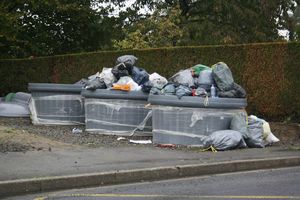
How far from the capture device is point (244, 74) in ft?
47.8

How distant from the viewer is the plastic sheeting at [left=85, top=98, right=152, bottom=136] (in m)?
12.7

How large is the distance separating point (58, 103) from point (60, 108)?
0.46 ft

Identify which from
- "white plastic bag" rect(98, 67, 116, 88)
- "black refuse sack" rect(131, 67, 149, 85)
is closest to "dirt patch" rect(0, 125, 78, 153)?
"white plastic bag" rect(98, 67, 116, 88)

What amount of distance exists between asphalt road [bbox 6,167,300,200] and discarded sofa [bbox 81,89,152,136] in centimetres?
393

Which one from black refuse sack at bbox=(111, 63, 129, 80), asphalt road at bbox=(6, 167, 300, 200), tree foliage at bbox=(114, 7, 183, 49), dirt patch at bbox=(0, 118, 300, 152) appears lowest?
asphalt road at bbox=(6, 167, 300, 200)

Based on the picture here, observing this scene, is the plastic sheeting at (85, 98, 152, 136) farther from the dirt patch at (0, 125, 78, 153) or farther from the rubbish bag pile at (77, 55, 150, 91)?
the dirt patch at (0, 125, 78, 153)

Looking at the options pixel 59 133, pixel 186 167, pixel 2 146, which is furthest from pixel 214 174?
pixel 59 133

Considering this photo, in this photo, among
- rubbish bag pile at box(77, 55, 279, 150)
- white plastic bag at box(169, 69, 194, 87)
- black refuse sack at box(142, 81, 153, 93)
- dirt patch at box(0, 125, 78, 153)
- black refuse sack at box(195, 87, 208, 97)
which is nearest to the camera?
dirt patch at box(0, 125, 78, 153)

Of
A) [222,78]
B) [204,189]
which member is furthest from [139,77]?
[204,189]

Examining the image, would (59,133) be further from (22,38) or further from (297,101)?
(22,38)

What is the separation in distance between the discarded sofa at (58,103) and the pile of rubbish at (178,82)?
123 cm

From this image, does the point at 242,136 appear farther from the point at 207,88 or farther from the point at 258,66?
the point at 258,66

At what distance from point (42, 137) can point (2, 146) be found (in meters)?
1.62

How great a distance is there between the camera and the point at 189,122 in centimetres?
1142
